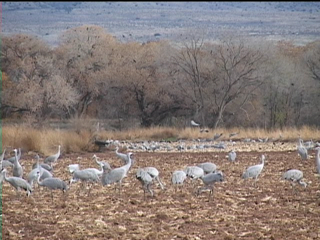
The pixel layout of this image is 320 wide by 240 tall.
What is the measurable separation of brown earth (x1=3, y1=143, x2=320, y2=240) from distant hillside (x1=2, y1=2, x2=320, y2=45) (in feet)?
128

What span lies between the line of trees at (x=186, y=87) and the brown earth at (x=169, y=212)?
22533 mm

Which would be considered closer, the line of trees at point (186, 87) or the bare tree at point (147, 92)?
the line of trees at point (186, 87)

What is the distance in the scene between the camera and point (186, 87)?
117ft

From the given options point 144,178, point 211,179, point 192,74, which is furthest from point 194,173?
point 192,74

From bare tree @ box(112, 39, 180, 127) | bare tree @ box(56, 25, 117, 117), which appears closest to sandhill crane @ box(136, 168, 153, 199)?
bare tree @ box(112, 39, 180, 127)

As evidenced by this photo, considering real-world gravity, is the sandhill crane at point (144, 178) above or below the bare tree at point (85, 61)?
above

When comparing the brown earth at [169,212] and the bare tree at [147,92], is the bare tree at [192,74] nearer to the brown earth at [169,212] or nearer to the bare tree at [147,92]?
the bare tree at [147,92]

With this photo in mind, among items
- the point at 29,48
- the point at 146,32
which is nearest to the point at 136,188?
the point at 29,48

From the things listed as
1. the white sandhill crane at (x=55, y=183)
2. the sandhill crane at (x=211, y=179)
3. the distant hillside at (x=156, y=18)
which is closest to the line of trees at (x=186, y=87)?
the distant hillside at (x=156, y=18)

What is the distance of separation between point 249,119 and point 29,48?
1562 centimetres

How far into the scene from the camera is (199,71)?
3578 cm

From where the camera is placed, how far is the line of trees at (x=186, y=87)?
34.6 metres

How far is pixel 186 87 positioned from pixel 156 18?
3745cm

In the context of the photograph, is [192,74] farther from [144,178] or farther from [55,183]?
[55,183]
